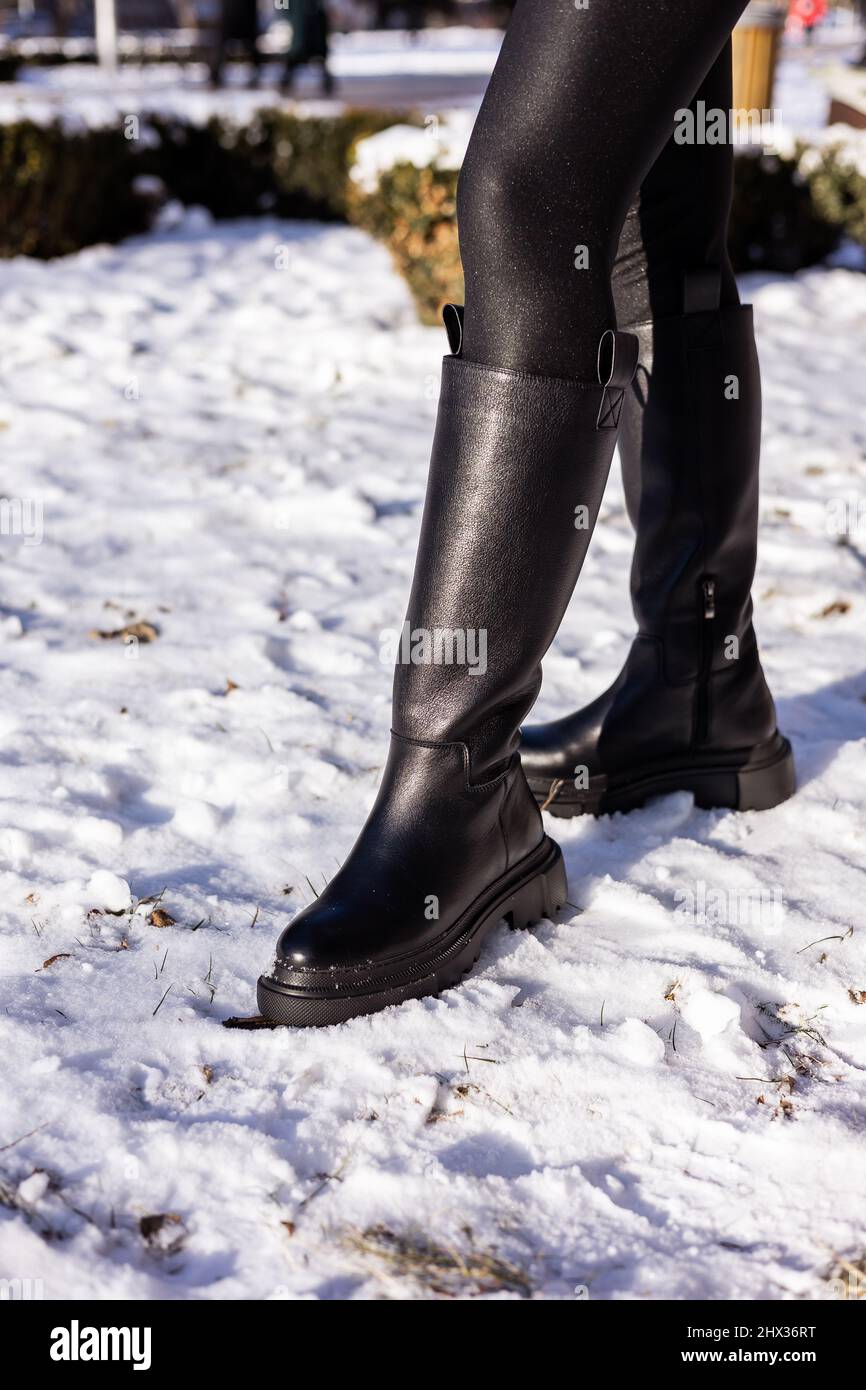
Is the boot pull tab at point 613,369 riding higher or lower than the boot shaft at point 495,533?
higher

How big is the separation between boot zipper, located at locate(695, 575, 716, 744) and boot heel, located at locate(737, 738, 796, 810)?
3.3 inches

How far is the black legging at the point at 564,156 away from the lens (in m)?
1.12

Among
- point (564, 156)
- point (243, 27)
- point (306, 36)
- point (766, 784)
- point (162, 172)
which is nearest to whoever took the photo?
point (564, 156)

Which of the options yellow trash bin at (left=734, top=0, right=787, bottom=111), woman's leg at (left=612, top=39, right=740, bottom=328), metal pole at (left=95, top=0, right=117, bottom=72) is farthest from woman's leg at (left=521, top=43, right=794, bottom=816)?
metal pole at (left=95, top=0, right=117, bottom=72)

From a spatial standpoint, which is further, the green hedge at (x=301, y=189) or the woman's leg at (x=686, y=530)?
the green hedge at (x=301, y=189)

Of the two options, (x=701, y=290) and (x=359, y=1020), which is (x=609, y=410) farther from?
(x=359, y=1020)

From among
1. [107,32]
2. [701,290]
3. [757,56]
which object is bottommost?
[701,290]

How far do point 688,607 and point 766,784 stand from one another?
277 mm

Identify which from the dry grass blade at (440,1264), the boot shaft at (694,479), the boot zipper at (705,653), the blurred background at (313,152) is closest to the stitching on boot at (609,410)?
the boot shaft at (694,479)

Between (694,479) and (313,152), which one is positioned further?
(313,152)

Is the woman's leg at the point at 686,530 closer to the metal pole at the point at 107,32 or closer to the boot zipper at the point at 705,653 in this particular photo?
the boot zipper at the point at 705,653

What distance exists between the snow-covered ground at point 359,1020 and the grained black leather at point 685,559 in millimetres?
115

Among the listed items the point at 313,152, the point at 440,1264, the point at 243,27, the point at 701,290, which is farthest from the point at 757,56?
the point at 243,27

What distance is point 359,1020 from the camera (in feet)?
4.31
